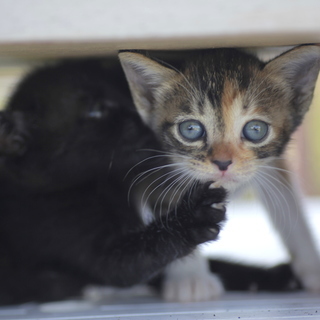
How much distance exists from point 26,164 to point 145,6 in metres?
0.66

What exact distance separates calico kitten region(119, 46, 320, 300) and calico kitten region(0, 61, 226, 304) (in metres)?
0.09

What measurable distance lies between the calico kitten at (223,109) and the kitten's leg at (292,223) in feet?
0.07

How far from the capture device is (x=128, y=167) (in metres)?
1.31

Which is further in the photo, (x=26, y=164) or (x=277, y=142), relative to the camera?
(x=26, y=164)

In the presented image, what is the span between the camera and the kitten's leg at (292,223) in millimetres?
1388

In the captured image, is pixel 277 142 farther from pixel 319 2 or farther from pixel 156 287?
pixel 156 287

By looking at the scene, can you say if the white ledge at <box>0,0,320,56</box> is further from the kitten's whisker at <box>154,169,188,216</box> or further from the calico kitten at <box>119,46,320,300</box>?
the kitten's whisker at <box>154,169,188,216</box>

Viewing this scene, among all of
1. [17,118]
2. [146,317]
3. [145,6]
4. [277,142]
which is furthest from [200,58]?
[146,317]

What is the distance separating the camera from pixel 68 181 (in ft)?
4.54

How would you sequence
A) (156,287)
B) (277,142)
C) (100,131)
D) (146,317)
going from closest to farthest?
(146,317) → (277,142) → (100,131) → (156,287)

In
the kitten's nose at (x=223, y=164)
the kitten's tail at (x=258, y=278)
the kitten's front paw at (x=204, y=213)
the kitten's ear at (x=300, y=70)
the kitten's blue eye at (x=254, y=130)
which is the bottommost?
A: the kitten's tail at (x=258, y=278)

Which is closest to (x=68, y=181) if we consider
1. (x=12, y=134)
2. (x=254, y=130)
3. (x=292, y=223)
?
(x=12, y=134)

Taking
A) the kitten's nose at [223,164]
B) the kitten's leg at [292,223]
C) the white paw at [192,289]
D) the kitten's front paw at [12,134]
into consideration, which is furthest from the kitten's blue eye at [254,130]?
the kitten's front paw at [12,134]

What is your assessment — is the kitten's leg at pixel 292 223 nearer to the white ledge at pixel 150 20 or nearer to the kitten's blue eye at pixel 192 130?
the kitten's blue eye at pixel 192 130
